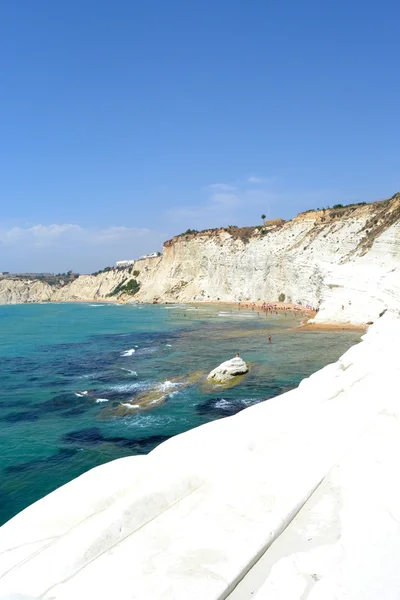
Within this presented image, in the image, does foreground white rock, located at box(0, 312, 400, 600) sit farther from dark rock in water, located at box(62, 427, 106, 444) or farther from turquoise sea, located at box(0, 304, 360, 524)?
dark rock in water, located at box(62, 427, 106, 444)

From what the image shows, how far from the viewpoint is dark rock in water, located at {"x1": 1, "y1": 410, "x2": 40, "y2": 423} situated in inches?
701

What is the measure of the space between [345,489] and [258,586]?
2.47 m

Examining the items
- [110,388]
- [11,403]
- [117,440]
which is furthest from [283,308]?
[117,440]

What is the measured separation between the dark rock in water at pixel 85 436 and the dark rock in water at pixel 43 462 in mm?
807

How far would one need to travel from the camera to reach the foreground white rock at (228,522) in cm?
418

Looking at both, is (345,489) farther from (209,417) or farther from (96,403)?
(96,403)

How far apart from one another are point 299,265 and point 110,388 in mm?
54559

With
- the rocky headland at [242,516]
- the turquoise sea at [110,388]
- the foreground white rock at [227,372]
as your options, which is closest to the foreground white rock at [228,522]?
the rocky headland at [242,516]

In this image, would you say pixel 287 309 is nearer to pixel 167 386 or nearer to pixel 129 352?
pixel 129 352

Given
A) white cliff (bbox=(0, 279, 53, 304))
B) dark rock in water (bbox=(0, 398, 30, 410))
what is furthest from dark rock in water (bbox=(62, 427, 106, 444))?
white cliff (bbox=(0, 279, 53, 304))

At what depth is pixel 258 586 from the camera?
4215 millimetres

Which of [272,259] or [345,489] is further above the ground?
[272,259]

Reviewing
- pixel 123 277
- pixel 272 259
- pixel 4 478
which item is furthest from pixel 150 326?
pixel 123 277

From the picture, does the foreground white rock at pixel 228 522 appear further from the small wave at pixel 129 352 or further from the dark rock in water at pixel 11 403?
the small wave at pixel 129 352
